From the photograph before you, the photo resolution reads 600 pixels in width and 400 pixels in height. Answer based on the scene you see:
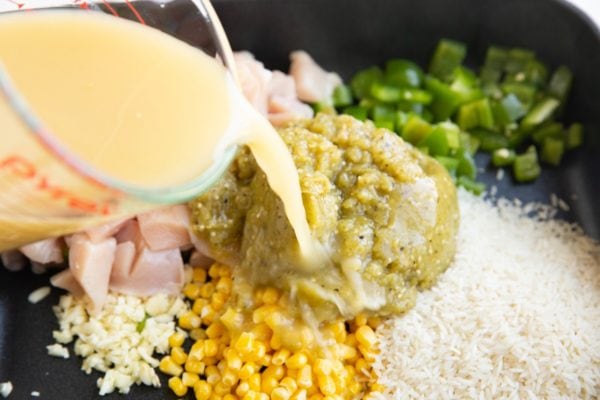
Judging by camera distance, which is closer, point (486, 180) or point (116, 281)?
point (116, 281)

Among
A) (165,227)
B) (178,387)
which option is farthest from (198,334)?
(165,227)

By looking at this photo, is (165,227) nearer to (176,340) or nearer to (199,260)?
(199,260)

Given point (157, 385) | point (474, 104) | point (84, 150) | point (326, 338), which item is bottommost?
point (157, 385)

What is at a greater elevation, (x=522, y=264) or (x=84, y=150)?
(x=84, y=150)

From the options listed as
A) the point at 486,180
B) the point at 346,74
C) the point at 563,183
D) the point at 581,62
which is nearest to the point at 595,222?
the point at 563,183

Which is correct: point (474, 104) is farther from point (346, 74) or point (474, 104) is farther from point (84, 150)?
point (84, 150)

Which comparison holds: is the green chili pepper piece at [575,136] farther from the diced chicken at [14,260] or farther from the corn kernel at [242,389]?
the diced chicken at [14,260]

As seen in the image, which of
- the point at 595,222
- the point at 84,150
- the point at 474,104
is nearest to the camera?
the point at 84,150
